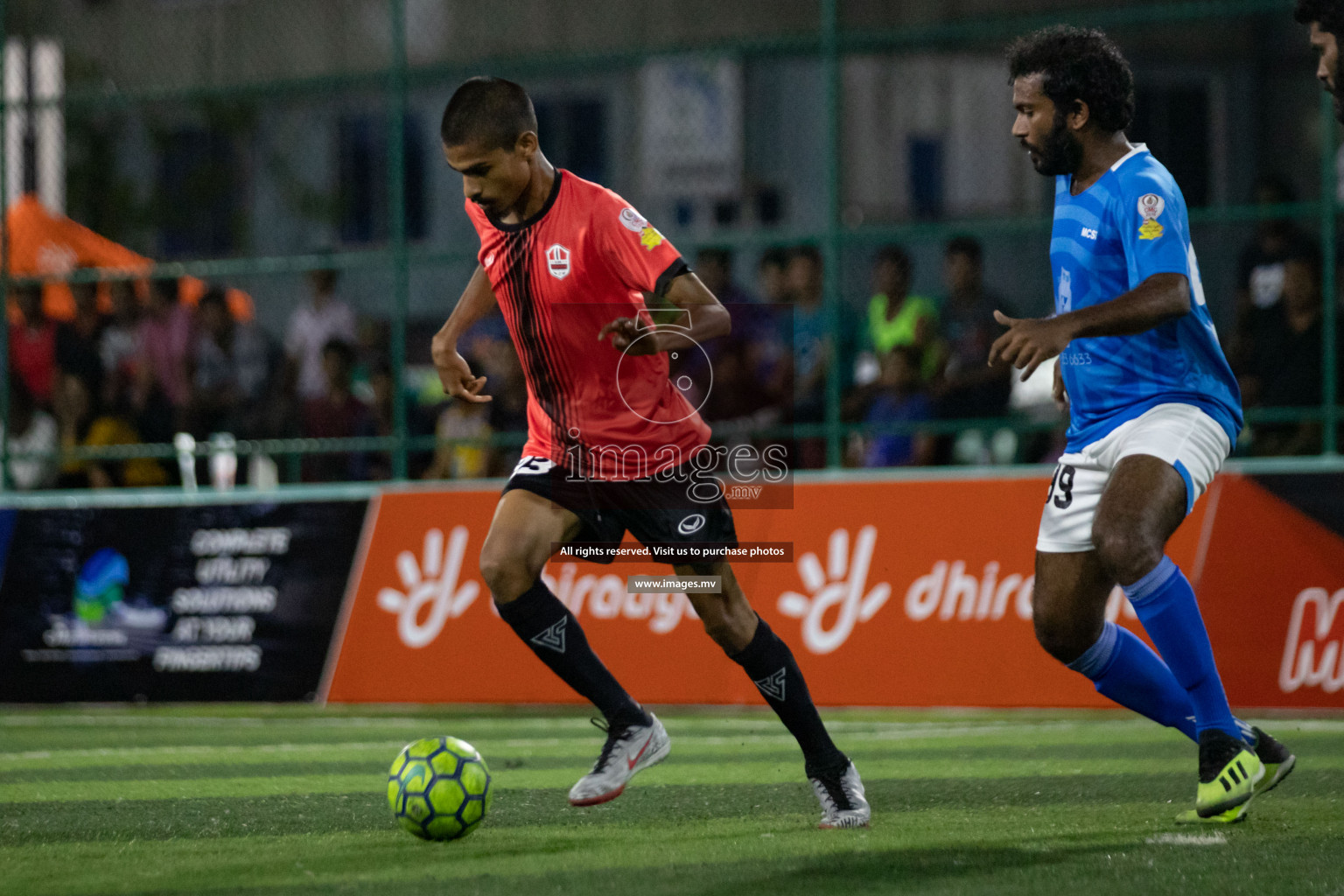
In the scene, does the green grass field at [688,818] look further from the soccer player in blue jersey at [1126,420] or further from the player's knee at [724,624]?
the player's knee at [724,624]

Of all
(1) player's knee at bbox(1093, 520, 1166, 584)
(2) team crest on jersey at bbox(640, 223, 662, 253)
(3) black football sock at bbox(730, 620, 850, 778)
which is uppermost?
(2) team crest on jersey at bbox(640, 223, 662, 253)

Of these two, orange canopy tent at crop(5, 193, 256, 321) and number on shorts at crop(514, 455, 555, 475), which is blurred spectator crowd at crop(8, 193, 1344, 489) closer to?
orange canopy tent at crop(5, 193, 256, 321)

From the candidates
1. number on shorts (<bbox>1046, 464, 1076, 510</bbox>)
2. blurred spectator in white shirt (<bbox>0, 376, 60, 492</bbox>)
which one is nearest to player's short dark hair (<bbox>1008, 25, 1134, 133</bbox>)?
number on shorts (<bbox>1046, 464, 1076, 510</bbox>)

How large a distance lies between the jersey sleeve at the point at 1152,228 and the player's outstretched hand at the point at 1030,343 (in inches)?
15.9

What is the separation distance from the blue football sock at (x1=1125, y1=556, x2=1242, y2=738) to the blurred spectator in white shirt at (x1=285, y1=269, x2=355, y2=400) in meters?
8.55

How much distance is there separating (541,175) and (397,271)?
18.2 feet

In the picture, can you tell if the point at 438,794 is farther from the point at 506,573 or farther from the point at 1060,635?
the point at 1060,635

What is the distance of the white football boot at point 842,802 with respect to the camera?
5559 mm

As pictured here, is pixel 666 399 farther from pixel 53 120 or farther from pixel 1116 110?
pixel 53 120

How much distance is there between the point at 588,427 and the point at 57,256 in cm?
1040

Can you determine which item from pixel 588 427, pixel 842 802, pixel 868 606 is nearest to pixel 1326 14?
pixel 588 427

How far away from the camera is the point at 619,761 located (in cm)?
578

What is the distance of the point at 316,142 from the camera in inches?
991

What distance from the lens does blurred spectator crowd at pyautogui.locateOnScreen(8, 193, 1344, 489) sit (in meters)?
10.6
